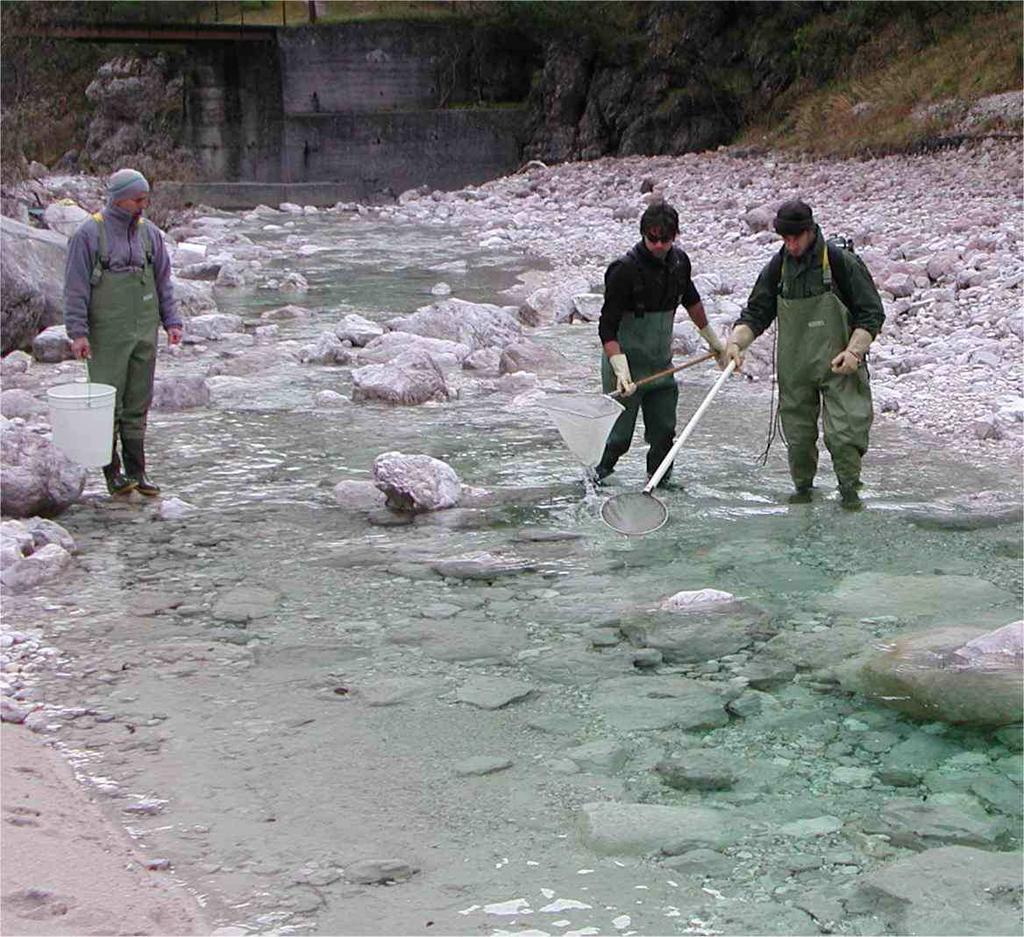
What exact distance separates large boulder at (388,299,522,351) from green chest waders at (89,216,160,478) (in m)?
4.47

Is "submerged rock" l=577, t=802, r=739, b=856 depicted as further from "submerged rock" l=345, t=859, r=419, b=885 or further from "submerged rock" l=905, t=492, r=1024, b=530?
"submerged rock" l=905, t=492, r=1024, b=530

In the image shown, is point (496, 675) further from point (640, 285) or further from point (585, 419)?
point (640, 285)

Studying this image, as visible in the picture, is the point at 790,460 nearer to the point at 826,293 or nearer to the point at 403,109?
the point at 826,293

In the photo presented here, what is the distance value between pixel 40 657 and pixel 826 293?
3.50m

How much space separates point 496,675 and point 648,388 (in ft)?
7.53

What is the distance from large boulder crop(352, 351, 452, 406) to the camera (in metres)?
9.48

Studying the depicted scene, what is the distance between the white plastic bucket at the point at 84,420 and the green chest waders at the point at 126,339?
169mm

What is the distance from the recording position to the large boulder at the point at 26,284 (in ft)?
35.2

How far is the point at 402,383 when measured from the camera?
9508 mm

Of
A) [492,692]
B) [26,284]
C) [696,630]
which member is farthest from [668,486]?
[26,284]

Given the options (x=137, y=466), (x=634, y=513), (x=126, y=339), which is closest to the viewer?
(x=634, y=513)

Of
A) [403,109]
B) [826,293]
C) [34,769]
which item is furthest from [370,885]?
[403,109]

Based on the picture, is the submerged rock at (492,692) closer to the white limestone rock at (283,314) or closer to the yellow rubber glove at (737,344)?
the yellow rubber glove at (737,344)

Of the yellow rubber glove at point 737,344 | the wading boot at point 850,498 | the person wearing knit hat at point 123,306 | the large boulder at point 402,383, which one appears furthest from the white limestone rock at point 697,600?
the large boulder at point 402,383
